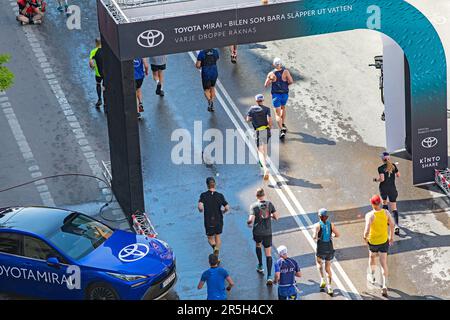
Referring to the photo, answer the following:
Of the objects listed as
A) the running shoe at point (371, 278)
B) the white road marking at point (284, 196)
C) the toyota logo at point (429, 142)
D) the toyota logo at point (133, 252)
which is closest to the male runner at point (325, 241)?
the white road marking at point (284, 196)

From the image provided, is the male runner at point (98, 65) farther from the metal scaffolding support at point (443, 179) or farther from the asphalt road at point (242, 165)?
the metal scaffolding support at point (443, 179)

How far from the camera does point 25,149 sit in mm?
25859

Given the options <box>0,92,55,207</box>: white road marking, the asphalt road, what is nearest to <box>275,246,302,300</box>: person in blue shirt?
the asphalt road

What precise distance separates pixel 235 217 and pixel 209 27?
149 inches

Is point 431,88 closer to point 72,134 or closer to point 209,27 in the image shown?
point 209,27

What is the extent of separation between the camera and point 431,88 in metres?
23.9

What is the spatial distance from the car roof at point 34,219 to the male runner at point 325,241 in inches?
169

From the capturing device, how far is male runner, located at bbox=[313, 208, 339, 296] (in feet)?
67.3

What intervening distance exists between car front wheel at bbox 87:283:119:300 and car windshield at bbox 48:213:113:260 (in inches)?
23.1

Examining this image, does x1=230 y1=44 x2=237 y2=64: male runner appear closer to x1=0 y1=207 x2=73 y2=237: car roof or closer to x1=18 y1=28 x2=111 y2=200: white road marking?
x1=18 y1=28 x2=111 y2=200: white road marking

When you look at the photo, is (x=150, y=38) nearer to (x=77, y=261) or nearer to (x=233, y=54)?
(x=77, y=261)

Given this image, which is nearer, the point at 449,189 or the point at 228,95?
the point at 449,189
